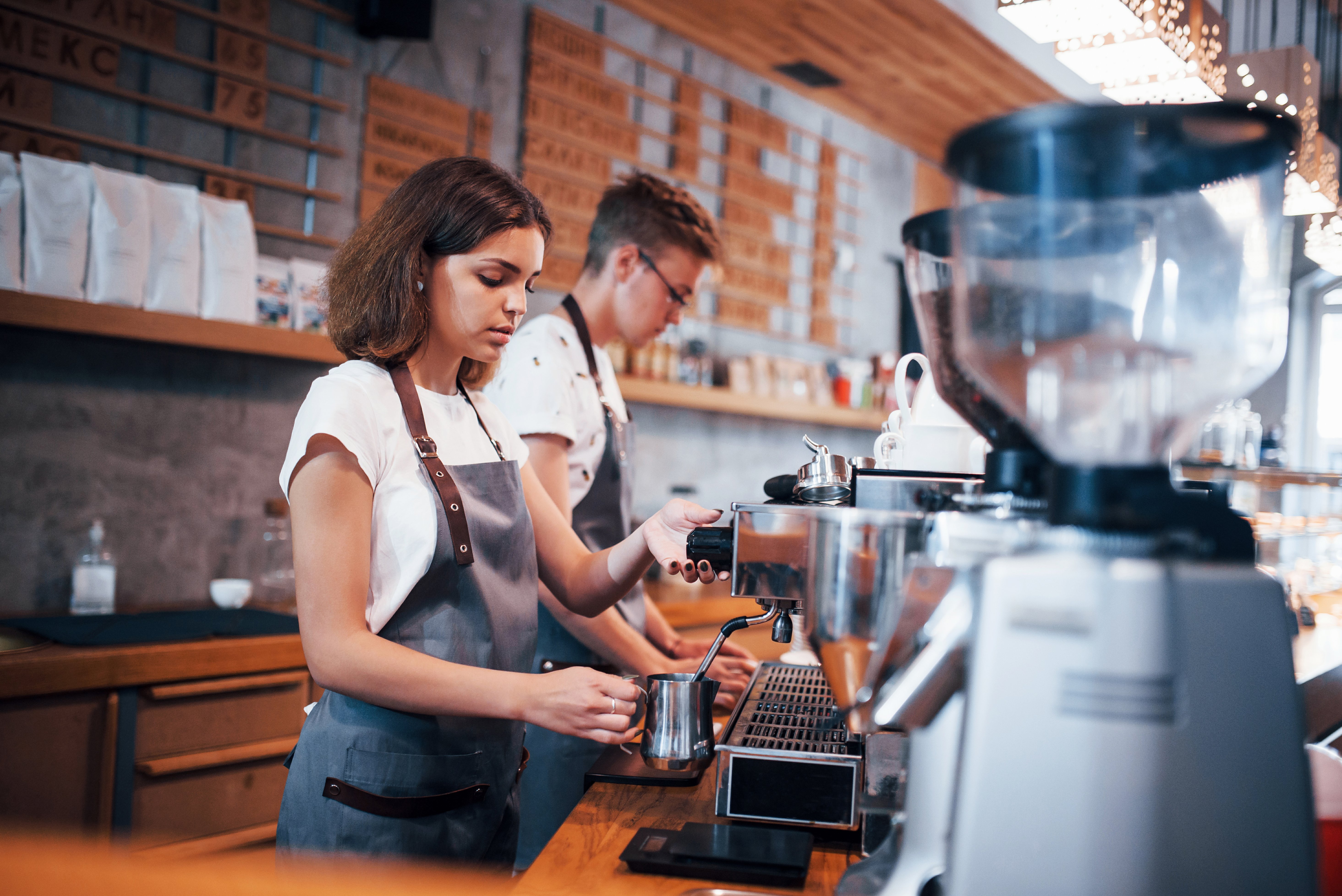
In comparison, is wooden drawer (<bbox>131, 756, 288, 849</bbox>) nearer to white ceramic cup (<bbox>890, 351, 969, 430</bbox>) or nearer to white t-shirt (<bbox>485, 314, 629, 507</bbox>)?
white t-shirt (<bbox>485, 314, 629, 507</bbox>)

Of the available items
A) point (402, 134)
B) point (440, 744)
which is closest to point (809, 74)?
point (402, 134)

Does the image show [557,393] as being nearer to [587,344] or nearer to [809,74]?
[587,344]

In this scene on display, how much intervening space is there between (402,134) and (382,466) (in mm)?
2199

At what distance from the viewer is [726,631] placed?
1.19m

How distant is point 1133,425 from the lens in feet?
2.46

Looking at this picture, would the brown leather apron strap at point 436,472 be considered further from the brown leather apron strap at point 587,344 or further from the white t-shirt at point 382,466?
the brown leather apron strap at point 587,344

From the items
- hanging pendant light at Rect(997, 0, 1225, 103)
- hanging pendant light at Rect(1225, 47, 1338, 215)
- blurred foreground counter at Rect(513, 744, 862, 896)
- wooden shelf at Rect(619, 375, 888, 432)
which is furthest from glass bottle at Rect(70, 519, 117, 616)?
hanging pendant light at Rect(1225, 47, 1338, 215)

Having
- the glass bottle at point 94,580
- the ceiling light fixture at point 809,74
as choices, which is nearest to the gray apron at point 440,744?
the glass bottle at point 94,580

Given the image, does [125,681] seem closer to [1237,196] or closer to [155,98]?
[155,98]

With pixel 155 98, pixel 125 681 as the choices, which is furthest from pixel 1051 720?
pixel 155 98

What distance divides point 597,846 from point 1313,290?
678cm

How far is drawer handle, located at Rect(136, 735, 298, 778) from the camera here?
6.71ft

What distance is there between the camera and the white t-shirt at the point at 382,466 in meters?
1.18

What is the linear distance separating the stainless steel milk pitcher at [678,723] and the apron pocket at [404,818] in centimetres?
26
